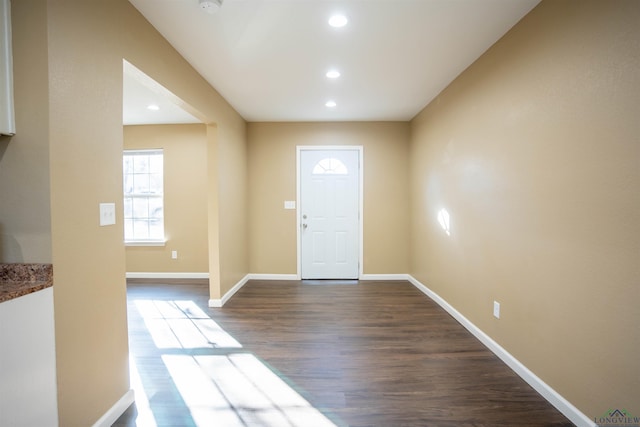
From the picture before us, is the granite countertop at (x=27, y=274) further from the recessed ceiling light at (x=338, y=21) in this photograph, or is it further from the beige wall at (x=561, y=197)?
the beige wall at (x=561, y=197)

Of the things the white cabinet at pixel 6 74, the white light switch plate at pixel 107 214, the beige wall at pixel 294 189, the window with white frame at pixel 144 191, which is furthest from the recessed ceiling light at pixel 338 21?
the window with white frame at pixel 144 191

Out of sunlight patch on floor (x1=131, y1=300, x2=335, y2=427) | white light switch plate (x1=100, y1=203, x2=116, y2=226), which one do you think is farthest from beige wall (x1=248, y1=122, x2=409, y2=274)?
white light switch plate (x1=100, y1=203, x2=116, y2=226)

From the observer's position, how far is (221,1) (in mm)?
1686

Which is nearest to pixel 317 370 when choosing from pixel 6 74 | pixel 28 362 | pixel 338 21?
pixel 28 362

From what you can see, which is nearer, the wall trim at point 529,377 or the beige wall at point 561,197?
the beige wall at point 561,197

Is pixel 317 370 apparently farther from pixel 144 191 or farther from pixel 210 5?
pixel 144 191

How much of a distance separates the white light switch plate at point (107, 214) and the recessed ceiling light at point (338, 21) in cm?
182

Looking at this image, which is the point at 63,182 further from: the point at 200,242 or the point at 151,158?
the point at 151,158

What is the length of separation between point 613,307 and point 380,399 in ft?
4.32

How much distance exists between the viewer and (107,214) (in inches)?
62.5

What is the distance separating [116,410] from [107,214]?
1.12 m

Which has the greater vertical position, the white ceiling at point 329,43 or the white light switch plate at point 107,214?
the white ceiling at point 329,43

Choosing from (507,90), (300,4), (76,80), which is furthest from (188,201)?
(507,90)

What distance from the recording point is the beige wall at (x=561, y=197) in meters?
1.31
